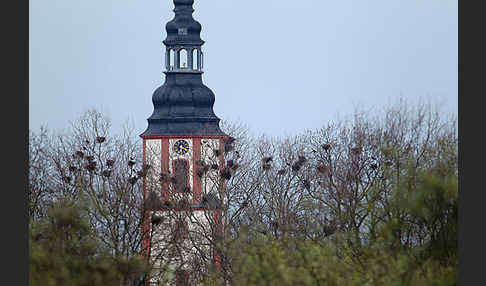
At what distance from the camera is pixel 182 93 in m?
→ 74.7

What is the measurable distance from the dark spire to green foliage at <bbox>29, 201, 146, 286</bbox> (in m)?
49.0

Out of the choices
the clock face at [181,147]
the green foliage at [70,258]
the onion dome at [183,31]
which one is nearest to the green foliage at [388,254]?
the green foliage at [70,258]

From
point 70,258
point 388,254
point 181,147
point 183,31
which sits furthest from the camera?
point 183,31

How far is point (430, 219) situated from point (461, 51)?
346 cm

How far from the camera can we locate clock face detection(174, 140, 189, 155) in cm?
7072

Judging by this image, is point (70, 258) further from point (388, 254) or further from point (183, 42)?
point (183, 42)

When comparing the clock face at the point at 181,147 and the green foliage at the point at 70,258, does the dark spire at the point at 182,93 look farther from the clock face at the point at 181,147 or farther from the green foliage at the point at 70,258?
the green foliage at the point at 70,258

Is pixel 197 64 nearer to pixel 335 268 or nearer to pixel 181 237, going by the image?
pixel 181 237

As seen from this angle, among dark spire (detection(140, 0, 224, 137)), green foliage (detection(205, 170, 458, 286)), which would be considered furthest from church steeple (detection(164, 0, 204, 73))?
green foliage (detection(205, 170, 458, 286))

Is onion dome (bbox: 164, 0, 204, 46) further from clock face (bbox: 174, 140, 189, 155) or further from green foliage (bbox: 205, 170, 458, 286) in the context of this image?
green foliage (bbox: 205, 170, 458, 286)

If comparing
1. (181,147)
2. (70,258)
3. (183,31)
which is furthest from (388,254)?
(183,31)

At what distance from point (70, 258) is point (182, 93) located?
174 feet

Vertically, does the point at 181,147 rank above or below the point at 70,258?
above
